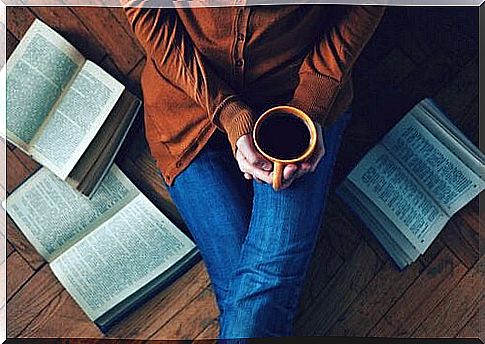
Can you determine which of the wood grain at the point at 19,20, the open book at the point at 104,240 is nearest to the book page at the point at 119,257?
the open book at the point at 104,240

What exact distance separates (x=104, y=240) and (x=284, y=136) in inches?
11.2

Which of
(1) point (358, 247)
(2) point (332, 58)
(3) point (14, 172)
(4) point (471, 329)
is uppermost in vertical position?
(2) point (332, 58)

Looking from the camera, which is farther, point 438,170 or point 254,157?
point 438,170

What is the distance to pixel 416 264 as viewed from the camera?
0.83 m

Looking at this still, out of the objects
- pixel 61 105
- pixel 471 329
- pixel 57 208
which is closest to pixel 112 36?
pixel 61 105

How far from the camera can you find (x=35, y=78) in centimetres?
82

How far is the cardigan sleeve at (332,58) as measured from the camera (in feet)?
2.10

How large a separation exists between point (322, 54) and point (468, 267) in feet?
1.10

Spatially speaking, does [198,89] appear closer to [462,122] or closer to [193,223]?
[193,223]

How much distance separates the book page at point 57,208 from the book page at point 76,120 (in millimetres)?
22

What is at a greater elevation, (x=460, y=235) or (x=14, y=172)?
(x=14, y=172)

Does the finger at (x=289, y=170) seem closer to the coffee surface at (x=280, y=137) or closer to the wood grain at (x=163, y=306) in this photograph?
the coffee surface at (x=280, y=137)

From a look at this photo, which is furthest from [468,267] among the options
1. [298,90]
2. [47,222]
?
[47,222]

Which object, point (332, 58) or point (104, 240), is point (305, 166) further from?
point (104, 240)
